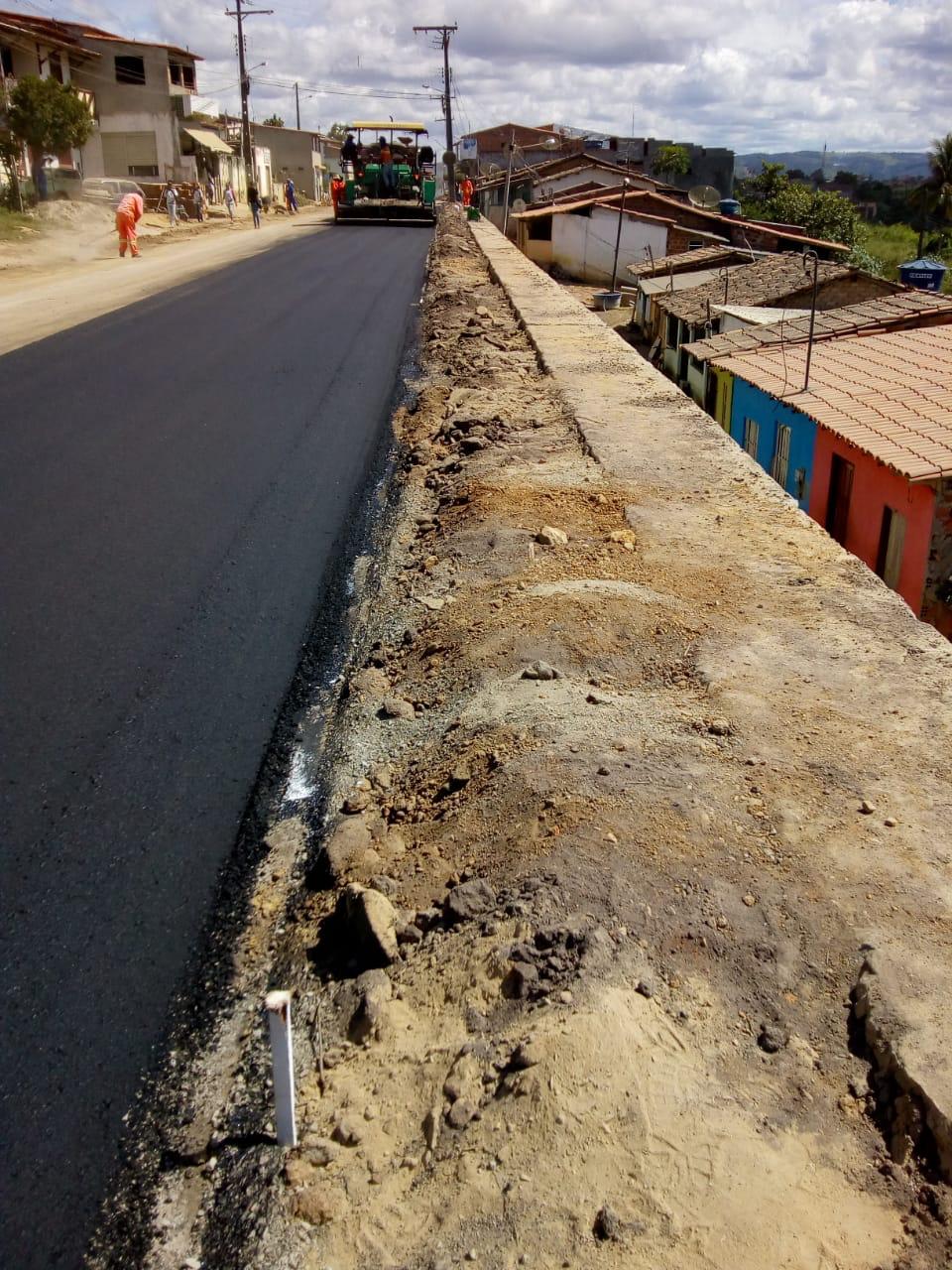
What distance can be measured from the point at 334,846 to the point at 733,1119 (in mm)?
2034

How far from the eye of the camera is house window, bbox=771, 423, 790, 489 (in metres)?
15.9

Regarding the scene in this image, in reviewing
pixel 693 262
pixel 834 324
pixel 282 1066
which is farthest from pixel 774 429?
pixel 693 262

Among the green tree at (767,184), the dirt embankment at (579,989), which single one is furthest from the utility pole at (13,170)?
the green tree at (767,184)

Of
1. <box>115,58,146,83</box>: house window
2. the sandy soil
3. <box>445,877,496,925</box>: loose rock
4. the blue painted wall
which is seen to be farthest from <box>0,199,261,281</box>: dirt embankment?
<box>445,877,496,925</box>: loose rock

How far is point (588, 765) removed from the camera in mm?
4379

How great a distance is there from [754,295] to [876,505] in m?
12.5

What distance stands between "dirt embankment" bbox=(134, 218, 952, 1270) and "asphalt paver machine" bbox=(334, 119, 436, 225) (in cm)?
3310

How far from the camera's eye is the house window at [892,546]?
1235cm

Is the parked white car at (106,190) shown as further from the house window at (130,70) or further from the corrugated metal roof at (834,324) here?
the corrugated metal roof at (834,324)

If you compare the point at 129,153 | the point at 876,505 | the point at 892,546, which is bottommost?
the point at 892,546

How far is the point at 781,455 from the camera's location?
1614cm

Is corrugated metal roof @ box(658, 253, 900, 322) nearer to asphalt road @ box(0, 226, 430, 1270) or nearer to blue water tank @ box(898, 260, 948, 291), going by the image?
blue water tank @ box(898, 260, 948, 291)

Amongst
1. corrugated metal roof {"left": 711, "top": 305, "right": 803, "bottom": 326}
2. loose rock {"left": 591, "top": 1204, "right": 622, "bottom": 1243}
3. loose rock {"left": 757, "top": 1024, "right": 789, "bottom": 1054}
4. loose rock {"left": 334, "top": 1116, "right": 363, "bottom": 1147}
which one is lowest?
loose rock {"left": 334, "top": 1116, "right": 363, "bottom": 1147}

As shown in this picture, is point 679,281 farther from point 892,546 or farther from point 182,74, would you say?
point 182,74
